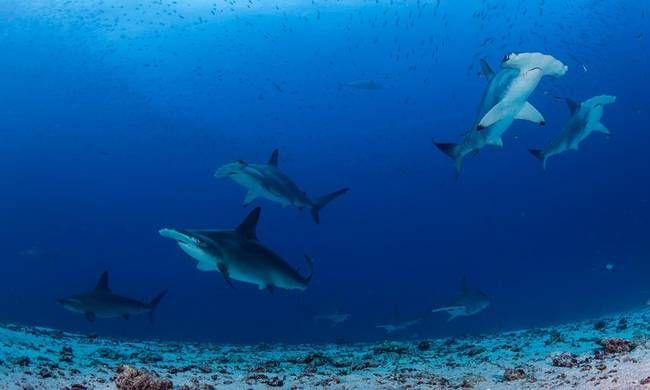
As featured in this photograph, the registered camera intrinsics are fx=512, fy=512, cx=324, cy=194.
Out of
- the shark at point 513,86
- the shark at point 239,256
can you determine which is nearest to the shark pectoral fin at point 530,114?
the shark at point 513,86

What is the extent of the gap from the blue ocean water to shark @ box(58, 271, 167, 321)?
28.4 m

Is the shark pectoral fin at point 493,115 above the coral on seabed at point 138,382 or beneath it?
above

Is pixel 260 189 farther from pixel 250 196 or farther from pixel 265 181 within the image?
pixel 250 196

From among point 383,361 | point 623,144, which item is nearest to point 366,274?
point 623,144

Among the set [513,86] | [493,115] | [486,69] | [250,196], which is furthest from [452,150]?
[250,196]

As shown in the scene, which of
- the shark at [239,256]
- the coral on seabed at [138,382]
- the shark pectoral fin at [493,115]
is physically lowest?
the coral on seabed at [138,382]

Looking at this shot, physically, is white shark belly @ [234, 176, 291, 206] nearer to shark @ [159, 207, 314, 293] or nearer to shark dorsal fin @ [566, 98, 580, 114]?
shark @ [159, 207, 314, 293]

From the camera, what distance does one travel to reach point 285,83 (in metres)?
71.5

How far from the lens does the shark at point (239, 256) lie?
5.95m

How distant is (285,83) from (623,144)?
49.7 metres

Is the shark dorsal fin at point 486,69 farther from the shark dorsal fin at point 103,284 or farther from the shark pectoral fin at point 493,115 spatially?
the shark dorsal fin at point 103,284

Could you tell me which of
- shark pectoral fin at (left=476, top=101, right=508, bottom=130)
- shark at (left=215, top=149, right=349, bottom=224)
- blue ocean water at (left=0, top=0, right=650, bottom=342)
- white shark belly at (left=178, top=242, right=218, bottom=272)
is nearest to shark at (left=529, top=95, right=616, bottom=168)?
shark pectoral fin at (left=476, top=101, right=508, bottom=130)

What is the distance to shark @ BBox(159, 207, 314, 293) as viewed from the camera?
595 centimetres

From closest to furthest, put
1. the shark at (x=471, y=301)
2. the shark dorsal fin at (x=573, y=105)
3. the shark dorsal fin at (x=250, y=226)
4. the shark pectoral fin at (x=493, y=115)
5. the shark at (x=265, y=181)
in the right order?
the shark pectoral fin at (x=493, y=115) → the shark dorsal fin at (x=250, y=226) → the shark at (x=265, y=181) → the shark dorsal fin at (x=573, y=105) → the shark at (x=471, y=301)
